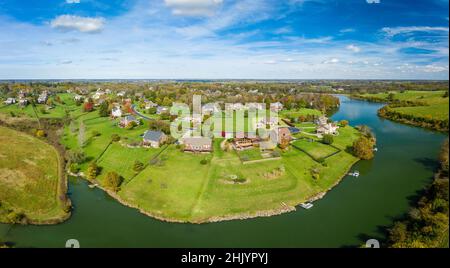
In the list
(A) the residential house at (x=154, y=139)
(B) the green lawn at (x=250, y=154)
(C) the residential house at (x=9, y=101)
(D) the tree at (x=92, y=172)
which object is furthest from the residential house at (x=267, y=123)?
(C) the residential house at (x=9, y=101)

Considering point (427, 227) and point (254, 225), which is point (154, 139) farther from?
point (427, 227)

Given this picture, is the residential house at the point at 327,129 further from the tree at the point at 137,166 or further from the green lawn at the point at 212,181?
the tree at the point at 137,166

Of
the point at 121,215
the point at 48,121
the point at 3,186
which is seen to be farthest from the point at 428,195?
the point at 48,121

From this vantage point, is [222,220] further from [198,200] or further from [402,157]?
[402,157]

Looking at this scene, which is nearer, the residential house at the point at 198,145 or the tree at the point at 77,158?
the tree at the point at 77,158
